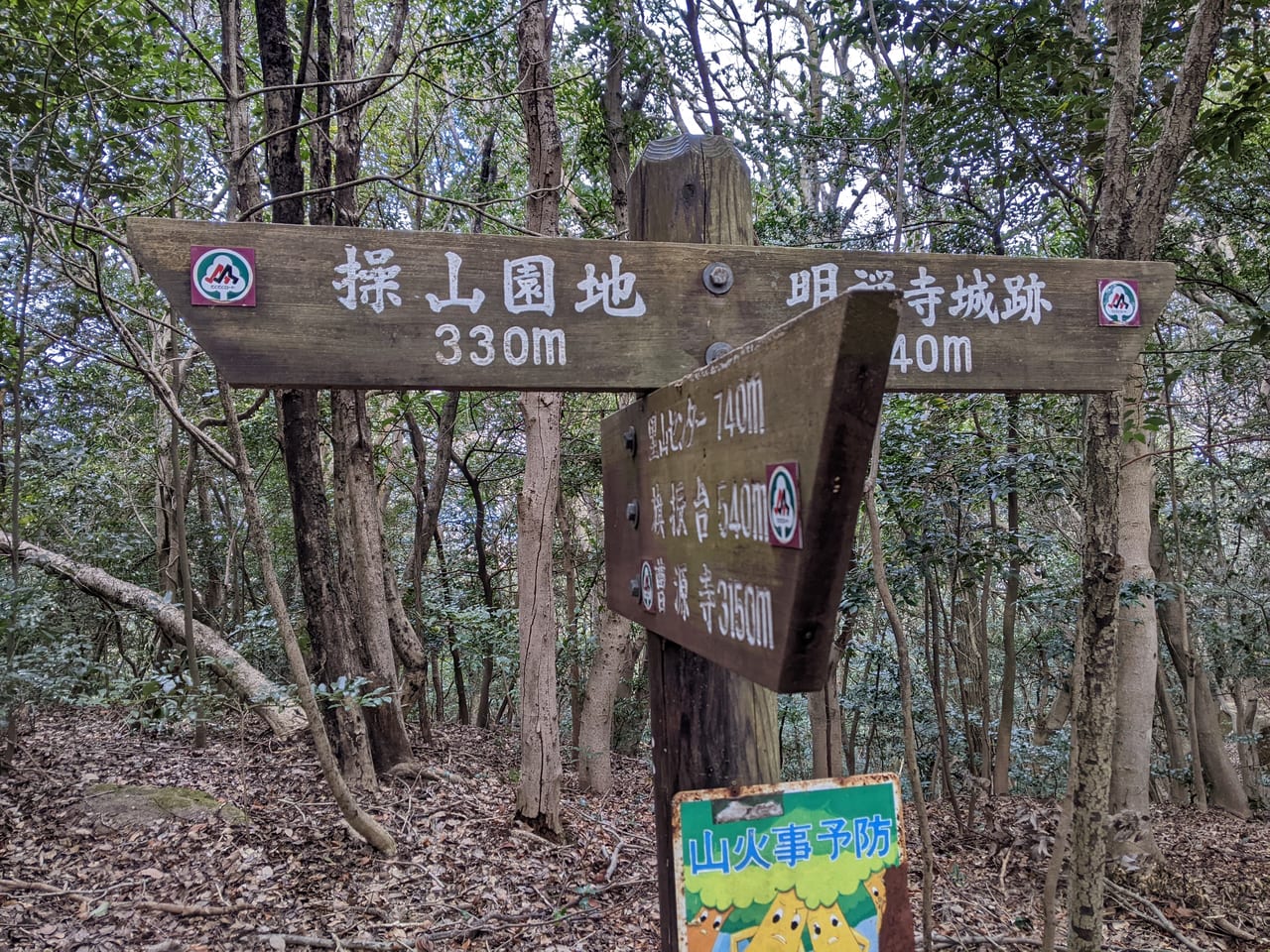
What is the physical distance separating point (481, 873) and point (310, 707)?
1683 millimetres

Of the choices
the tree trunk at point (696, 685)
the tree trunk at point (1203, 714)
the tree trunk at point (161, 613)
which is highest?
the tree trunk at point (696, 685)

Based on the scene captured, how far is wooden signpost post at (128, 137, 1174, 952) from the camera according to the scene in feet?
4.67

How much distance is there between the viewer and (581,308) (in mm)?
1593

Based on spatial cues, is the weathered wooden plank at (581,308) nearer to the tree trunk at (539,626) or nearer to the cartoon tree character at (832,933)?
the cartoon tree character at (832,933)

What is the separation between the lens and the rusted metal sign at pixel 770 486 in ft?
2.52

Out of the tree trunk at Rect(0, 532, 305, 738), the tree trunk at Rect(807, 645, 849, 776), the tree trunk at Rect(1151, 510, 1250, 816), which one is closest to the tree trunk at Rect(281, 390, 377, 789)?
the tree trunk at Rect(0, 532, 305, 738)

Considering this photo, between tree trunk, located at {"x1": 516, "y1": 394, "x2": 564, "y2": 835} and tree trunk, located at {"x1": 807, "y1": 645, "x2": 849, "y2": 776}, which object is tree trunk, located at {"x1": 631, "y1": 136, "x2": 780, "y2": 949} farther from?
tree trunk, located at {"x1": 807, "y1": 645, "x2": 849, "y2": 776}

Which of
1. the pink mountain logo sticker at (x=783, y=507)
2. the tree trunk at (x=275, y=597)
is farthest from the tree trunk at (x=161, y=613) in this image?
the pink mountain logo sticker at (x=783, y=507)

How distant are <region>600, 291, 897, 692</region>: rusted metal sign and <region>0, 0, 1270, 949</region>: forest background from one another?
1.57m

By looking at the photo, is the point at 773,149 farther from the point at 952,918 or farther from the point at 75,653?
the point at 75,653

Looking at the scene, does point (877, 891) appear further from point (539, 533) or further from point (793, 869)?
point (539, 533)

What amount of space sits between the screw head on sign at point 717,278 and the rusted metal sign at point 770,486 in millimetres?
358

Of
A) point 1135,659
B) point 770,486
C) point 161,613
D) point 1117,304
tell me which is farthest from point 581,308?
point 161,613

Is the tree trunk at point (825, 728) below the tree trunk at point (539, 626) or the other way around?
below
